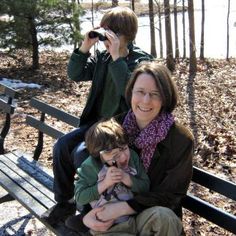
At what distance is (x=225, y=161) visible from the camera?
5504 millimetres

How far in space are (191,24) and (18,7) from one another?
4.96 meters

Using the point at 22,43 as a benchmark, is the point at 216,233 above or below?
below

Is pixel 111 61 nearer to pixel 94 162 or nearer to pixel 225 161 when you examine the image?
pixel 94 162

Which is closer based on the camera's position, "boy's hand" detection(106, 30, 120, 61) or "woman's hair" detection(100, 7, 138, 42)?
"boy's hand" detection(106, 30, 120, 61)

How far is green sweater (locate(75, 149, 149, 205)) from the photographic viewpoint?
105 inches

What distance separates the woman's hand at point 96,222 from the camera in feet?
8.49

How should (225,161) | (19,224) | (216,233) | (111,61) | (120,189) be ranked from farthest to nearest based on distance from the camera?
(225,161)
(19,224)
(216,233)
(111,61)
(120,189)

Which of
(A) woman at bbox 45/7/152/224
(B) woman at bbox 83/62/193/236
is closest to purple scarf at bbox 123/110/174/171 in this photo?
(B) woman at bbox 83/62/193/236

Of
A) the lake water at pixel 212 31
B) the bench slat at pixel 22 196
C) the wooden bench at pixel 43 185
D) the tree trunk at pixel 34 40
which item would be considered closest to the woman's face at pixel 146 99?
the wooden bench at pixel 43 185

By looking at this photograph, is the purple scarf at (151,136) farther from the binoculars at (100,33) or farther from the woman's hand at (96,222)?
the binoculars at (100,33)

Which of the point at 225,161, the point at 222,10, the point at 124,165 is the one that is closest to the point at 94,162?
the point at 124,165

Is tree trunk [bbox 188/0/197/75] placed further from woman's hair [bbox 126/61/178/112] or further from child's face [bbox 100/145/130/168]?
child's face [bbox 100/145/130/168]

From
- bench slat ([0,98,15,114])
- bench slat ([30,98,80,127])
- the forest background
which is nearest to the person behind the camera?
bench slat ([30,98,80,127])

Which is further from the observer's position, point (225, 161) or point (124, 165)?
point (225, 161)
